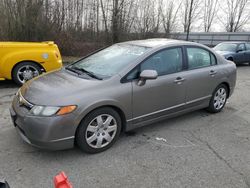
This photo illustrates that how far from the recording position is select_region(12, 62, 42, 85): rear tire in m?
6.24

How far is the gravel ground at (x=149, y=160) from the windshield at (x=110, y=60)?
1.10m

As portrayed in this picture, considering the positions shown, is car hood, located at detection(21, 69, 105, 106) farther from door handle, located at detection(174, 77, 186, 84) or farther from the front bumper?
door handle, located at detection(174, 77, 186, 84)

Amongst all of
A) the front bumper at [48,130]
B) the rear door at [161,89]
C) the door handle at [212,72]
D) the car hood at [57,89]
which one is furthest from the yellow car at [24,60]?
the door handle at [212,72]

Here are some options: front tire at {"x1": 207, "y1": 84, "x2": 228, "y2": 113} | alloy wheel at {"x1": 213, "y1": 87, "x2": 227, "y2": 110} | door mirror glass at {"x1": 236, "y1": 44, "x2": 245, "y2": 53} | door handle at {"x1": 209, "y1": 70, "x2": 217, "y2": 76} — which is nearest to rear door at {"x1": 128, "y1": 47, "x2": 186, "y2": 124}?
door handle at {"x1": 209, "y1": 70, "x2": 217, "y2": 76}

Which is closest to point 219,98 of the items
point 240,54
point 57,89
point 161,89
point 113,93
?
point 161,89

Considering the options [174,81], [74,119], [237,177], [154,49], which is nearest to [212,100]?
[174,81]

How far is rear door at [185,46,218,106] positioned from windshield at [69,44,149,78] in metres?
0.97

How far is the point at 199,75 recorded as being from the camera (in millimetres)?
4227

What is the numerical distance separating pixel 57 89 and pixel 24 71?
153 inches

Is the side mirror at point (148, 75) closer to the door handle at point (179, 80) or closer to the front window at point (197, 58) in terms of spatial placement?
the door handle at point (179, 80)

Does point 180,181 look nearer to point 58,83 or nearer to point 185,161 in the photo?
point 185,161

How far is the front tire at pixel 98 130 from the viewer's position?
9.86ft

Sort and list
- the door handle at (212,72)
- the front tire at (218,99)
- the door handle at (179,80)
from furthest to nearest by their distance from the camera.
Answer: the front tire at (218,99) < the door handle at (212,72) < the door handle at (179,80)

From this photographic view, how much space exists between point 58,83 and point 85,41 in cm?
1130
